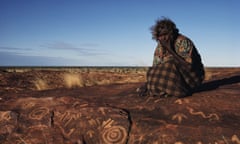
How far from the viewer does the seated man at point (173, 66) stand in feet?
17.2

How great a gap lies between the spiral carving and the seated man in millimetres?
1215

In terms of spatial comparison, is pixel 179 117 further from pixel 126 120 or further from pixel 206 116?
pixel 126 120

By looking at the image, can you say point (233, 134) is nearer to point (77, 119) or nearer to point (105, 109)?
point (105, 109)

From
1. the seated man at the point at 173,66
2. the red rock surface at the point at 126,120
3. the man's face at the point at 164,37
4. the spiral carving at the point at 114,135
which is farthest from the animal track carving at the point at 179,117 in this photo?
the man's face at the point at 164,37

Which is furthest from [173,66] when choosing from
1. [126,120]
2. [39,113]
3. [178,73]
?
[39,113]

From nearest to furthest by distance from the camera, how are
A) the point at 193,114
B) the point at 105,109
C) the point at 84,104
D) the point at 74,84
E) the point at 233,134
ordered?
1. the point at 233,134
2. the point at 193,114
3. the point at 105,109
4. the point at 84,104
5. the point at 74,84

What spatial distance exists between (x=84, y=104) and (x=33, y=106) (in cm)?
95

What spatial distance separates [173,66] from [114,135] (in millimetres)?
1574

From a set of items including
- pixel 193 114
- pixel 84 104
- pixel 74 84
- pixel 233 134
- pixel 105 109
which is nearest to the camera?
pixel 233 134

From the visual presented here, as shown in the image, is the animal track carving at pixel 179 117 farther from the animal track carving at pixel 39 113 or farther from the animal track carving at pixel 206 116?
the animal track carving at pixel 39 113

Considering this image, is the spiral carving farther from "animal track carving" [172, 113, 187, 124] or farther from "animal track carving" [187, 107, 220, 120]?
"animal track carving" [187, 107, 220, 120]

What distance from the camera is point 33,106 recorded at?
5.61m

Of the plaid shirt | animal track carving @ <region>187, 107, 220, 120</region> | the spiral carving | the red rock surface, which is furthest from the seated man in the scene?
the spiral carving

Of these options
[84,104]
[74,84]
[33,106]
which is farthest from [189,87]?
[74,84]
